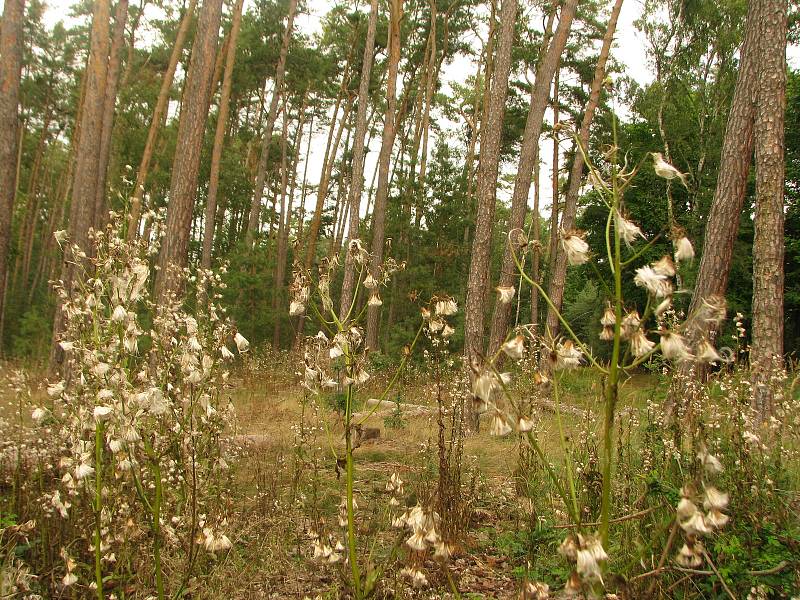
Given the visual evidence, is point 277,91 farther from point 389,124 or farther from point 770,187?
point 770,187

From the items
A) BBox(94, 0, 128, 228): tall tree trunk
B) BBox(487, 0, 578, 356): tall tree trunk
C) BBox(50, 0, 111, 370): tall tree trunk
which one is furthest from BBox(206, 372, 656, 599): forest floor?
BBox(94, 0, 128, 228): tall tree trunk

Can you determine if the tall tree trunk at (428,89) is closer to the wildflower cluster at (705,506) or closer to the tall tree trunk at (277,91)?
the tall tree trunk at (277,91)

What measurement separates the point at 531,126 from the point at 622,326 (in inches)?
352

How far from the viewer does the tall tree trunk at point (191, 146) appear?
21.4ft

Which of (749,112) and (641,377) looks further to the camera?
(641,377)

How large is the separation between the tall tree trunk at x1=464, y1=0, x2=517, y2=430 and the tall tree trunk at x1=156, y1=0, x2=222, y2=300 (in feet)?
11.0

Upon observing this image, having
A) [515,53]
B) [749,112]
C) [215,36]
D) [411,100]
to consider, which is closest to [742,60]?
[749,112]

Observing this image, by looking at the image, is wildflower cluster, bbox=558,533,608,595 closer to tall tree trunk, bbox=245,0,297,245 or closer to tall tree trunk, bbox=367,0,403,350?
tall tree trunk, bbox=367,0,403,350

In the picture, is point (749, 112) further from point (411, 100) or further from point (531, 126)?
point (411, 100)

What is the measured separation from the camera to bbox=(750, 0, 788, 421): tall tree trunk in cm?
524

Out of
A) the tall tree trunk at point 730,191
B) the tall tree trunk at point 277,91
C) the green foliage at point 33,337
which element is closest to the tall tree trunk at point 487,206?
the tall tree trunk at point 730,191

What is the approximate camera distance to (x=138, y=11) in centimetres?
1722

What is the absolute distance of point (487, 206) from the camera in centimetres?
718

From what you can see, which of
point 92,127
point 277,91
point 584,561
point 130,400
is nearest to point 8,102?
point 92,127
